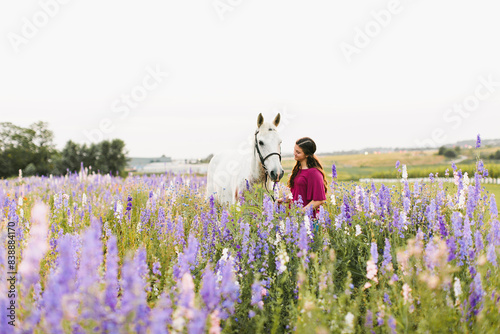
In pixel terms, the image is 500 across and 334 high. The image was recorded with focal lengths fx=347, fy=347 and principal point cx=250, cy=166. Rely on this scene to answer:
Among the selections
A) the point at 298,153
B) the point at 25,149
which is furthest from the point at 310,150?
the point at 25,149

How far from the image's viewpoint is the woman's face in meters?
4.92

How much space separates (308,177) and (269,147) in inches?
27.6

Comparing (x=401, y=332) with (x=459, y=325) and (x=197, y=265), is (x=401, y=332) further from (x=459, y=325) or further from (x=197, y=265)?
(x=197, y=265)

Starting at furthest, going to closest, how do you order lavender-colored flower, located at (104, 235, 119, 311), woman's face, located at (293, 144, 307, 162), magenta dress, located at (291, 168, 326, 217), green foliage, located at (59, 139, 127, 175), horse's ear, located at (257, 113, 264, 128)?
1. green foliage, located at (59, 139, 127, 175)
2. horse's ear, located at (257, 113, 264, 128)
3. woman's face, located at (293, 144, 307, 162)
4. magenta dress, located at (291, 168, 326, 217)
5. lavender-colored flower, located at (104, 235, 119, 311)

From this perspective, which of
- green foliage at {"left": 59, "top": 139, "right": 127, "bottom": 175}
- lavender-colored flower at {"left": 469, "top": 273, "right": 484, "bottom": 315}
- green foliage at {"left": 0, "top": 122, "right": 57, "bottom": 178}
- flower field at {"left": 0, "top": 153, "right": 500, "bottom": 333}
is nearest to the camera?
flower field at {"left": 0, "top": 153, "right": 500, "bottom": 333}

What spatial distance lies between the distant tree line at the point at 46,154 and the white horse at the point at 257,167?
29299 mm

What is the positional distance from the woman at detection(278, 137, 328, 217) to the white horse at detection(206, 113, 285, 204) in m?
0.30

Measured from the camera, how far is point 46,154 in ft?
185

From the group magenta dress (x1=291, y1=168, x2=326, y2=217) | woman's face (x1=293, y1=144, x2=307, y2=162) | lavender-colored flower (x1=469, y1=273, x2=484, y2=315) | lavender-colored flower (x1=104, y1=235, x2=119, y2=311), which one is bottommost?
lavender-colored flower (x1=469, y1=273, x2=484, y2=315)

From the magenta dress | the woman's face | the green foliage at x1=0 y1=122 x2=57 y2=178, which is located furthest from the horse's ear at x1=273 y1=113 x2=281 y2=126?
the green foliage at x1=0 y1=122 x2=57 y2=178

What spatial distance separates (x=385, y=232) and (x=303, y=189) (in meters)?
1.24

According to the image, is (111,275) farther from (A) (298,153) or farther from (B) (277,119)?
(B) (277,119)

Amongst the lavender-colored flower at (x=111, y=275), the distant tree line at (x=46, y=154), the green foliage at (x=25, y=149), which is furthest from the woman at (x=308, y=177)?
the green foliage at (x=25, y=149)

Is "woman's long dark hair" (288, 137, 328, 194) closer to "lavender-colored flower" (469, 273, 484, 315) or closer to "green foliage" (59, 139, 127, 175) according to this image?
"lavender-colored flower" (469, 273, 484, 315)
